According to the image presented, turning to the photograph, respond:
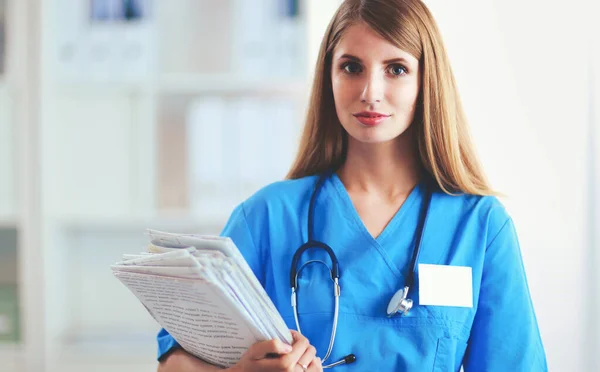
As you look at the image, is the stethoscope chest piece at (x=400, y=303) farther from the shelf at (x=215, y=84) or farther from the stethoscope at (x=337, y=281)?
the shelf at (x=215, y=84)

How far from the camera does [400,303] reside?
1056 millimetres

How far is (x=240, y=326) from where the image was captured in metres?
0.91

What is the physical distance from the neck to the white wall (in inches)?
12.3

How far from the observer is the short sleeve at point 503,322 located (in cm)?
110

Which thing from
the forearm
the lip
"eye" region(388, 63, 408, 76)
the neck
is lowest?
the forearm

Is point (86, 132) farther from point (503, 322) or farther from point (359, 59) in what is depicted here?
point (503, 322)

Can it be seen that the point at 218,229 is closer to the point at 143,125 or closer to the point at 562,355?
the point at 143,125

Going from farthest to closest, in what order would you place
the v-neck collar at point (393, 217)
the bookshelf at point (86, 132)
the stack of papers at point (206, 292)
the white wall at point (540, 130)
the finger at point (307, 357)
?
the bookshelf at point (86, 132) < the white wall at point (540, 130) < the v-neck collar at point (393, 217) < the finger at point (307, 357) < the stack of papers at point (206, 292)

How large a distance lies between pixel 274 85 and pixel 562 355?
1222mm

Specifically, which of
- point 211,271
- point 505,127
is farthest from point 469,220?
point 211,271

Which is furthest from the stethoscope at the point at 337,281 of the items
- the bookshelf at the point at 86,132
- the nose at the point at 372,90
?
the bookshelf at the point at 86,132

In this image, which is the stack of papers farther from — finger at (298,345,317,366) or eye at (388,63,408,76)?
eye at (388,63,408,76)

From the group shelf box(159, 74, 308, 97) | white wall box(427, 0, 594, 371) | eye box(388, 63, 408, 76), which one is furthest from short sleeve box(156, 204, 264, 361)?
shelf box(159, 74, 308, 97)

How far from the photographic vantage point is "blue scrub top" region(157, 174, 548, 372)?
42.5 inches
